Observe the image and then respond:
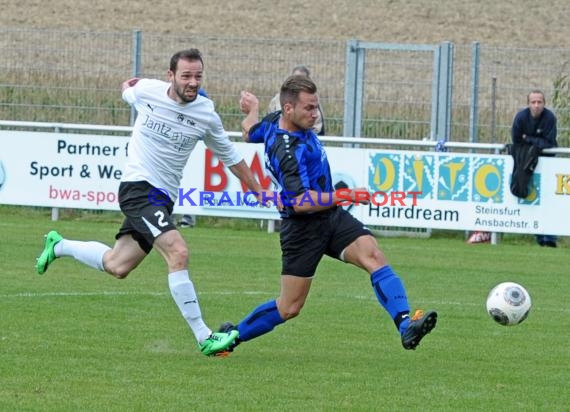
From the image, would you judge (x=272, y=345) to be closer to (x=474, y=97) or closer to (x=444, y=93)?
(x=444, y=93)

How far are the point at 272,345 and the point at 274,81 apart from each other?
12.1 metres

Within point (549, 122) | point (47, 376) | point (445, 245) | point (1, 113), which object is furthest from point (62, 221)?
point (47, 376)

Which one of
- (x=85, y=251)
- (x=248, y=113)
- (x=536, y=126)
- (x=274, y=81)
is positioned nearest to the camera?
(x=248, y=113)

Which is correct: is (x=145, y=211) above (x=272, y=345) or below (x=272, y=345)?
above

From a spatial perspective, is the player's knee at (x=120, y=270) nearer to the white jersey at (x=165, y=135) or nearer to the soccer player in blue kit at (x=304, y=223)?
the white jersey at (x=165, y=135)

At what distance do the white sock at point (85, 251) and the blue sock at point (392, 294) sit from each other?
6.83ft

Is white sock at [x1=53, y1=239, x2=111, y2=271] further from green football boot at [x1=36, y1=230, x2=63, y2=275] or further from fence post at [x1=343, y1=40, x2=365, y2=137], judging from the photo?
fence post at [x1=343, y1=40, x2=365, y2=137]

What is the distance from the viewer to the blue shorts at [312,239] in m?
9.06

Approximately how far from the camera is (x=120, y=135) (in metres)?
19.0

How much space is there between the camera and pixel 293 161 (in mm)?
8906

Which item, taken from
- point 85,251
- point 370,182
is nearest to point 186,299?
point 85,251

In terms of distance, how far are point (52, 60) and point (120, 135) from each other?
3673mm

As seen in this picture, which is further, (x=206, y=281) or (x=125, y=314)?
(x=206, y=281)

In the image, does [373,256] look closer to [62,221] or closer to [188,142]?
[188,142]
